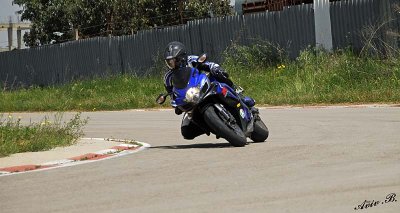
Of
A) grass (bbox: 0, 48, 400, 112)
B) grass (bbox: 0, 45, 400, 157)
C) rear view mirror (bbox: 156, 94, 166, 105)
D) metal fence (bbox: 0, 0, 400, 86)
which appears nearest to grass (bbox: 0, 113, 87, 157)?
grass (bbox: 0, 45, 400, 157)

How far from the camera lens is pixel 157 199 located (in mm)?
8641

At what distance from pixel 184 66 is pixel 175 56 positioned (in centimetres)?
24

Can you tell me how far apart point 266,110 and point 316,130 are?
6.46 meters

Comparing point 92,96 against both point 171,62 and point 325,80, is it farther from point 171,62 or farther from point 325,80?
point 171,62

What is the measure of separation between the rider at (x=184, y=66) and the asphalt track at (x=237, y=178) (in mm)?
316

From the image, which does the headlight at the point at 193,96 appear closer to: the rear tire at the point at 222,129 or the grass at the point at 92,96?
the rear tire at the point at 222,129

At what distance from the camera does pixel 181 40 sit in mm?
33344

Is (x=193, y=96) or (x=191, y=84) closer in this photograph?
(x=193, y=96)

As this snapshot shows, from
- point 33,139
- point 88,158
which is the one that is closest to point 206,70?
point 88,158

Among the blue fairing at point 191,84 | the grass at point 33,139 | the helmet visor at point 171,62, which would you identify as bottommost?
the grass at point 33,139

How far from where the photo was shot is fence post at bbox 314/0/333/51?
27.4 metres

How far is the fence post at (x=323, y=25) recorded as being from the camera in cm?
2744

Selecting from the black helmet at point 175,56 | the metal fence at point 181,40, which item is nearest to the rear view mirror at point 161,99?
the black helmet at point 175,56

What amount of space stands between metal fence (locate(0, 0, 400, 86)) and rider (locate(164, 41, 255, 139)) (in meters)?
13.6
